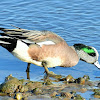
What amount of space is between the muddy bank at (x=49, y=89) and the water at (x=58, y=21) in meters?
0.70

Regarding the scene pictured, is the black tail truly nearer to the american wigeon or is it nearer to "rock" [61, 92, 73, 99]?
the american wigeon

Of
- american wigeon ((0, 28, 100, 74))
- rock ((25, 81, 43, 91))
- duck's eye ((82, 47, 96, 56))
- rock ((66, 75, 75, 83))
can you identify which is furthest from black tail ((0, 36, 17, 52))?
duck's eye ((82, 47, 96, 56))

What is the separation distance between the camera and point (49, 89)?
5.94 metres

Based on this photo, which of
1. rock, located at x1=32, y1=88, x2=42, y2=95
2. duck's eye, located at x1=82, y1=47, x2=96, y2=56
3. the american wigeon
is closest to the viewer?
rock, located at x1=32, y1=88, x2=42, y2=95

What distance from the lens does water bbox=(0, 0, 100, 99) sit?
735 cm

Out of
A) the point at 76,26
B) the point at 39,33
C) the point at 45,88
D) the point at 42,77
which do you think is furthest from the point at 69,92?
the point at 76,26

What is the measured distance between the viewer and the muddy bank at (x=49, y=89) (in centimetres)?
555

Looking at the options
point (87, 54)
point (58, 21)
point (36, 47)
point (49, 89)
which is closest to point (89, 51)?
point (87, 54)

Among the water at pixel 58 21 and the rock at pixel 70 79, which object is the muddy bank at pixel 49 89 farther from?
the water at pixel 58 21

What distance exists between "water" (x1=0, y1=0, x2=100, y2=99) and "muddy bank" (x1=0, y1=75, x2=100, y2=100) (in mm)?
702

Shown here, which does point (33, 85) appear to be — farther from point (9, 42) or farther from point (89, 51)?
point (89, 51)

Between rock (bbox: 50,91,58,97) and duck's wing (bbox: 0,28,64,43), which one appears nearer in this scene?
rock (bbox: 50,91,58,97)

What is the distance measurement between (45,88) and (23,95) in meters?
0.60

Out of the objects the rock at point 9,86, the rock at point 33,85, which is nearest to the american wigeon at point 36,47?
the rock at point 33,85
